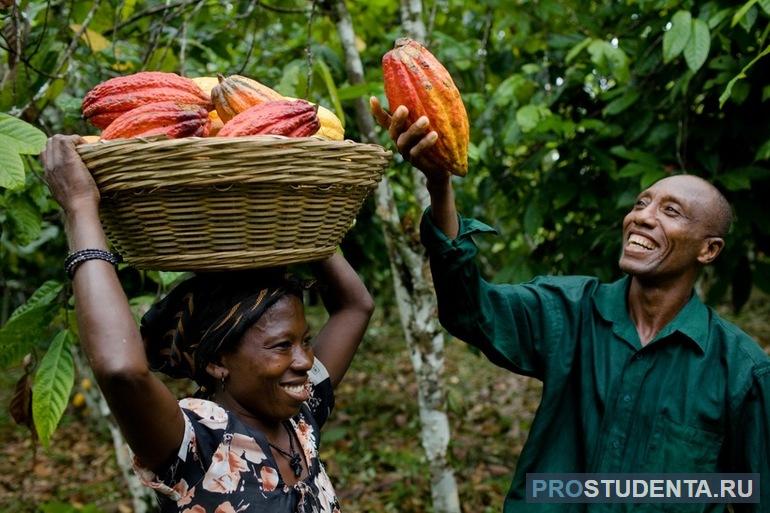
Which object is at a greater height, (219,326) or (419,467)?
(219,326)

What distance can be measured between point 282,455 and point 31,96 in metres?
1.20

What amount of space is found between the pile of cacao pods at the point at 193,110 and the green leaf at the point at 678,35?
123 centimetres

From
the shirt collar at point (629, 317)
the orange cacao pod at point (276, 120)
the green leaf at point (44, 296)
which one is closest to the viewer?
the orange cacao pod at point (276, 120)

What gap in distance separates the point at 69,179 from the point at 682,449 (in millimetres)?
1347

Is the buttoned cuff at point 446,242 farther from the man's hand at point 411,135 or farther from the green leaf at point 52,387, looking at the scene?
the green leaf at point 52,387

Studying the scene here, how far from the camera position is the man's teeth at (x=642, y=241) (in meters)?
1.84

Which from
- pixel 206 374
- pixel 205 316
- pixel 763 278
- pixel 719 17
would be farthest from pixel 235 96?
pixel 763 278

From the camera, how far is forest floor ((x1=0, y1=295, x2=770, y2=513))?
151 inches

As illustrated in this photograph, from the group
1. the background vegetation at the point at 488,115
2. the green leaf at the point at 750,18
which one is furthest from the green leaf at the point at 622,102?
the green leaf at the point at 750,18

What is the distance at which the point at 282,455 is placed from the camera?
57.4 inches

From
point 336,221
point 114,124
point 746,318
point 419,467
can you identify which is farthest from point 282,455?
point 746,318

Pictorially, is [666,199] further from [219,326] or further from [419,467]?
[419,467]

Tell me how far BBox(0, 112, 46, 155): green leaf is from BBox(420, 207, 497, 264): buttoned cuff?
0.75 meters

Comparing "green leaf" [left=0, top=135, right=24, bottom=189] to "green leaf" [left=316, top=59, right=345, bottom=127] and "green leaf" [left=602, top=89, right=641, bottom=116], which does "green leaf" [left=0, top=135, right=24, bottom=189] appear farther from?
"green leaf" [left=602, top=89, right=641, bottom=116]
